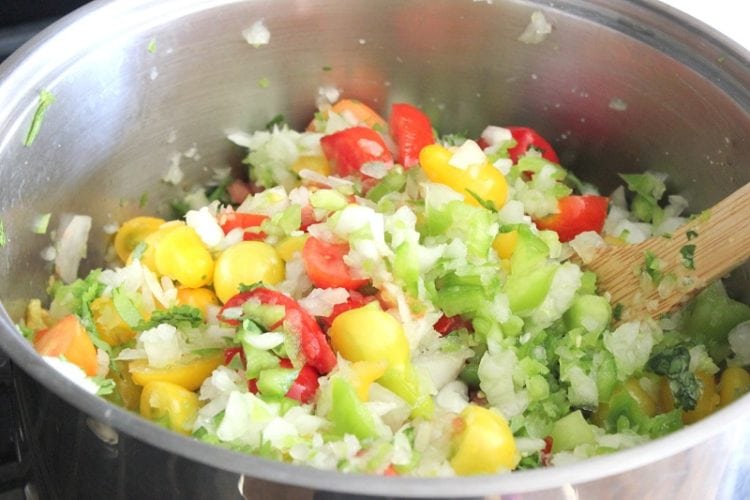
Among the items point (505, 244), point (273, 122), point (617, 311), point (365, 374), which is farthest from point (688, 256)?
point (273, 122)

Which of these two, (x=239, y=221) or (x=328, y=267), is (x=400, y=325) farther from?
(x=239, y=221)

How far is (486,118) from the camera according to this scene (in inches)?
59.7

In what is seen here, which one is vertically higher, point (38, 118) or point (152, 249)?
point (38, 118)

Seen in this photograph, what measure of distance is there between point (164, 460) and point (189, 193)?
30.1 inches

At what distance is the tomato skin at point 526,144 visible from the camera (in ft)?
4.70

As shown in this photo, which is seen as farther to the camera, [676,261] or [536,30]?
[536,30]

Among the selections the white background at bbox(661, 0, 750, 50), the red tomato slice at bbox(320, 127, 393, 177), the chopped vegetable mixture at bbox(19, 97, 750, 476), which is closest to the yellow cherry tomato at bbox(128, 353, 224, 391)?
the chopped vegetable mixture at bbox(19, 97, 750, 476)

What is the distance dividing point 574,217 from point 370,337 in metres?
0.44

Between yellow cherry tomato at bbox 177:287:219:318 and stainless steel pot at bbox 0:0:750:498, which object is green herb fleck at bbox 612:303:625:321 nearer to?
stainless steel pot at bbox 0:0:750:498

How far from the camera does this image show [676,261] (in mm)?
1207

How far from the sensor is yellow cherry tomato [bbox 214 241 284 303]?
122 cm

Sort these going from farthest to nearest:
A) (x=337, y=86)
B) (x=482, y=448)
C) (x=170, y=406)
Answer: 1. (x=337, y=86)
2. (x=170, y=406)
3. (x=482, y=448)

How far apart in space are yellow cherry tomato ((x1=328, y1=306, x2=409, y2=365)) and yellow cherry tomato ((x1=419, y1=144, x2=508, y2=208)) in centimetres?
29

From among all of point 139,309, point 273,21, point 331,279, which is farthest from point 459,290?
point 273,21
